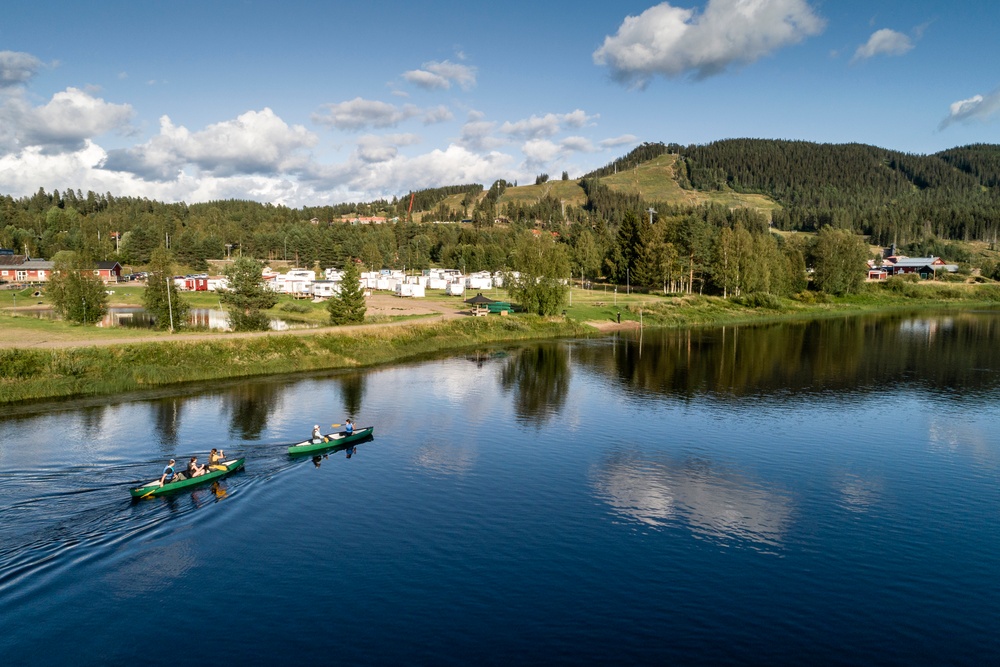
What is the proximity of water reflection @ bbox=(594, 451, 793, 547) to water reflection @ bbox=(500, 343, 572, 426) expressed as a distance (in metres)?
12.2

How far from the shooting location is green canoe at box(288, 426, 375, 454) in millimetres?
39688

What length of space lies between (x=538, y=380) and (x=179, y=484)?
36843 millimetres

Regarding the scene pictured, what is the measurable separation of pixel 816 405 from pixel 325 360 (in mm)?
44988

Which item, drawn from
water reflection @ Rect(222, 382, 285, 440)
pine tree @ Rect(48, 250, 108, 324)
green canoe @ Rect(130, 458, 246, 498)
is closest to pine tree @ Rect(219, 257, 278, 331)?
pine tree @ Rect(48, 250, 108, 324)

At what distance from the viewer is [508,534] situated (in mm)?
29250

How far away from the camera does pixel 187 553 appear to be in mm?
27266

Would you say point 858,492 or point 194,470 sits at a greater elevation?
point 194,470

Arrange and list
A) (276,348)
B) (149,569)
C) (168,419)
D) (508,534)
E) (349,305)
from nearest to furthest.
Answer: (149,569), (508,534), (168,419), (276,348), (349,305)

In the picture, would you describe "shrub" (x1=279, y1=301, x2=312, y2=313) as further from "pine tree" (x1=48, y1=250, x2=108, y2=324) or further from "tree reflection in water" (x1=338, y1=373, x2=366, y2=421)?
"tree reflection in water" (x1=338, y1=373, x2=366, y2=421)

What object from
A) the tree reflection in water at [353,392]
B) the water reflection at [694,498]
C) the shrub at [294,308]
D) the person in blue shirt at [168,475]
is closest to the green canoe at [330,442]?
the tree reflection in water at [353,392]

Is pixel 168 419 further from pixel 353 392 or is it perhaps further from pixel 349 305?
pixel 349 305

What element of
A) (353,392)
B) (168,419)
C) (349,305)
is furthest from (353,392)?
(349,305)

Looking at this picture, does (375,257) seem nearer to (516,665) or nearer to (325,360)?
(325,360)

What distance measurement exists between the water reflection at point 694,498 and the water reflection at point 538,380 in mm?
12152
